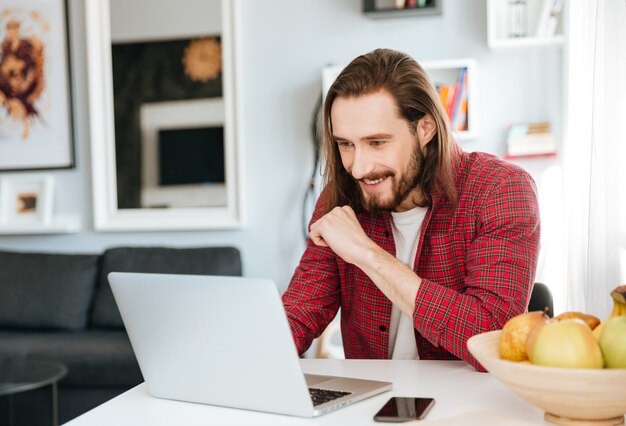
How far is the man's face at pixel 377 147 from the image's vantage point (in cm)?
173

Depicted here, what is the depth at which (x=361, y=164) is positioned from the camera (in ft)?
5.68

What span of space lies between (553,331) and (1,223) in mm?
3464

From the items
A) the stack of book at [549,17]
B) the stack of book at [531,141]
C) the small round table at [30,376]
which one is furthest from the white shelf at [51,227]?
the stack of book at [549,17]

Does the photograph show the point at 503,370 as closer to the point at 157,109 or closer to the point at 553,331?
the point at 553,331

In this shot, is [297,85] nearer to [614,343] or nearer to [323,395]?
[323,395]

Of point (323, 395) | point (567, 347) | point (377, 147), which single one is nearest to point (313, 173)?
point (377, 147)

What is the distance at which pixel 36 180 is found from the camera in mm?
3932

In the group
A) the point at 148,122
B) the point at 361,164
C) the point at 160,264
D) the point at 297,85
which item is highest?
the point at 297,85

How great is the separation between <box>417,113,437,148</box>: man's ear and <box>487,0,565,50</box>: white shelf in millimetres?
1487

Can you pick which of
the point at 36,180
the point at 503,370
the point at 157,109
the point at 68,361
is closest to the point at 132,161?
the point at 157,109

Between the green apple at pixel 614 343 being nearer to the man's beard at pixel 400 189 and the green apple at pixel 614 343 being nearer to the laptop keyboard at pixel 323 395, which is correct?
the laptop keyboard at pixel 323 395

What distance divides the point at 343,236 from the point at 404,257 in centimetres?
28

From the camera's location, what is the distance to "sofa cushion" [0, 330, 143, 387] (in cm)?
311

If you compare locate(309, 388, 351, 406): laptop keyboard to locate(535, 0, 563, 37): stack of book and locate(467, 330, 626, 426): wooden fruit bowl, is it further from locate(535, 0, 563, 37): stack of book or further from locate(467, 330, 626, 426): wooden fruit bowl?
locate(535, 0, 563, 37): stack of book
